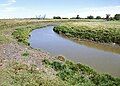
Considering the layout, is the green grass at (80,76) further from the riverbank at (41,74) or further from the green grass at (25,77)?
the green grass at (25,77)

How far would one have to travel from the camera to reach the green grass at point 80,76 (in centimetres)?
1855

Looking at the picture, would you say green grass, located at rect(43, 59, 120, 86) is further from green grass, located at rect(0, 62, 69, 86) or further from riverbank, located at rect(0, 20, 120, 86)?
green grass, located at rect(0, 62, 69, 86)

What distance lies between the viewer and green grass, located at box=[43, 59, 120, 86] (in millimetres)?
18547

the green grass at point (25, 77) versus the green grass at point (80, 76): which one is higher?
the green grass at point (25, 77)

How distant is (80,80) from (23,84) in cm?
373

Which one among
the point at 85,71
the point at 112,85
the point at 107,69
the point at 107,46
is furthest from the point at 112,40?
the point at 112,85

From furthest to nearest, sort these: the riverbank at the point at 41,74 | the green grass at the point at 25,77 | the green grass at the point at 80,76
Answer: the green grass at the point at 80,76 → the riverbank at the point at 41,74 → the green grass at the point at 25,77

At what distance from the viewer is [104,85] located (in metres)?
18.1

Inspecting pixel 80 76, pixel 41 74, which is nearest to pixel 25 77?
pixel 41 74

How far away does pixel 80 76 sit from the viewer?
19.9 metres

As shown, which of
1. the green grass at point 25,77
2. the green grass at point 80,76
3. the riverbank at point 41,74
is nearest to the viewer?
the green grass at point 25,77

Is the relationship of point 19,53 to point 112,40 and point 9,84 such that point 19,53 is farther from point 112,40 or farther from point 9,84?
point 112,40

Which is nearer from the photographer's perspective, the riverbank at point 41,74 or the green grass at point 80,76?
the riverbank at point 41,74

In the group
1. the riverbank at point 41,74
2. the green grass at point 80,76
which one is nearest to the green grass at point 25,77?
the riverbank at point 41,74
